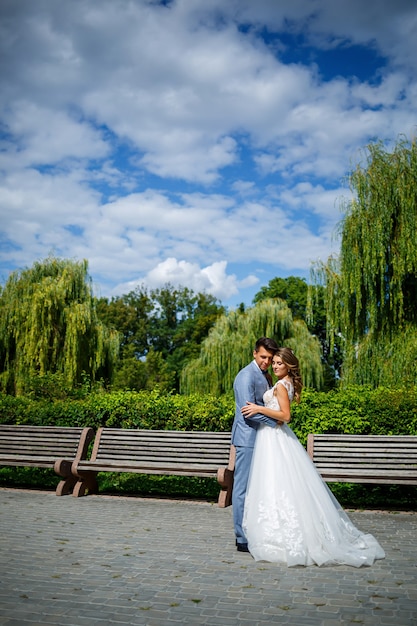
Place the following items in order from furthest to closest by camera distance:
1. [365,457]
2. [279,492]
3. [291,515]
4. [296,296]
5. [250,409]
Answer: [296,296] < [365,457] < [250,409] < [279,492] < [291,515]

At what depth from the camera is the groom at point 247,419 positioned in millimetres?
5789

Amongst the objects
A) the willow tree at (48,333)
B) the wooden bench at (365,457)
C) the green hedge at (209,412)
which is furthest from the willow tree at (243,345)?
the wooden bench at (365,457)

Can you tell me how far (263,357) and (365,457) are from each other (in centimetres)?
255

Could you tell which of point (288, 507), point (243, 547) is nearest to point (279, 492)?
point (288, 507)

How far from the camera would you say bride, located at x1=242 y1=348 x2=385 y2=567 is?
507cm

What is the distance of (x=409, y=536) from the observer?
6055 millimetres

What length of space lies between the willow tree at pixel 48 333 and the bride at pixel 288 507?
1429cm

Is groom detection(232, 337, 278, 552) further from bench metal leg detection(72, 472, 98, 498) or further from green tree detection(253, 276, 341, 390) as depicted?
green tree detection(253, 276, 341, 390)

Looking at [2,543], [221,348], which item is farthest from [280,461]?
[221,348]

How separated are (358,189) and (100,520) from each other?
10389 millimetres

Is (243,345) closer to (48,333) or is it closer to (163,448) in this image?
(48,333)

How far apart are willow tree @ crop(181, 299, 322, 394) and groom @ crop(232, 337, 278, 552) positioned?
684 inches

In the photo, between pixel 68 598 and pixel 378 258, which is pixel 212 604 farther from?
pixel 378 258

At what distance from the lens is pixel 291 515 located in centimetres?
527
